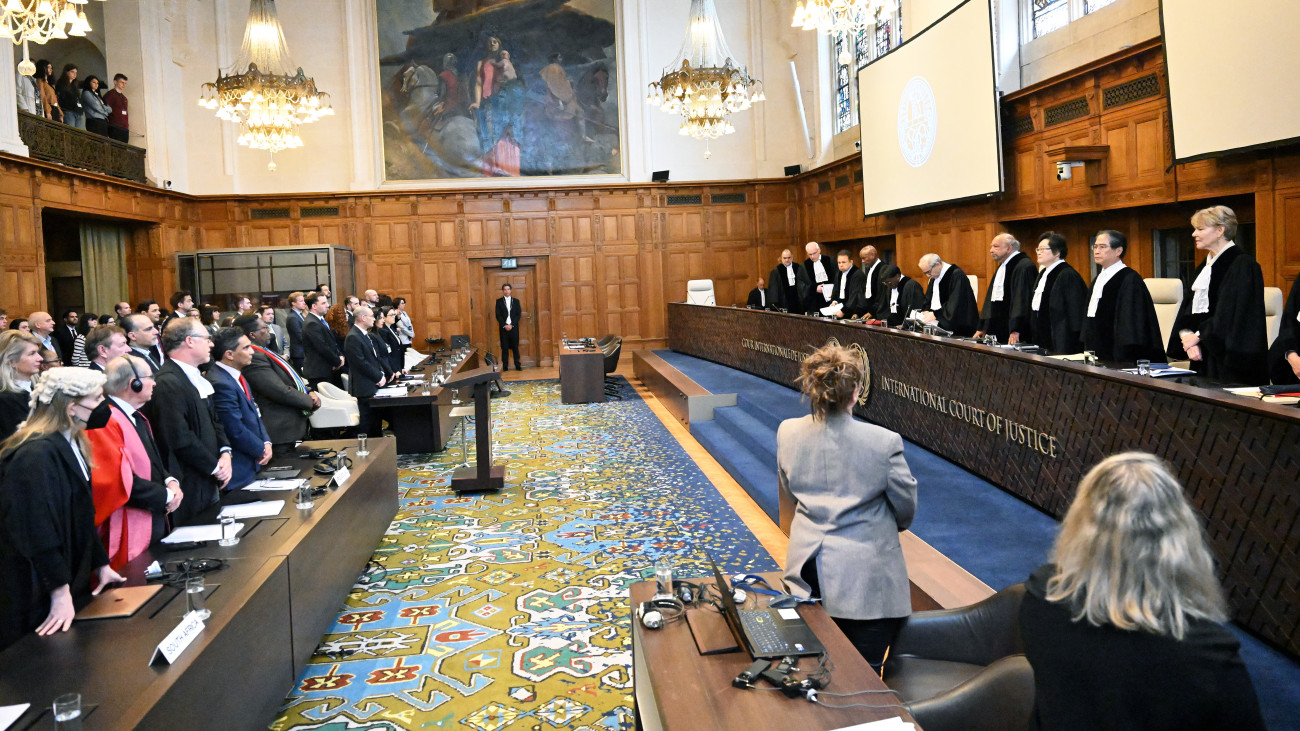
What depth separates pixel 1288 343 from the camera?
4.34m

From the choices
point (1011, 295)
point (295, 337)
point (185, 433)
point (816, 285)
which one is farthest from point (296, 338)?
point (1011, 295)

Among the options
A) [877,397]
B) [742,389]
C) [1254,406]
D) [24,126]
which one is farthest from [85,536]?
[24,126]

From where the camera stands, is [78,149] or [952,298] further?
[78,149]

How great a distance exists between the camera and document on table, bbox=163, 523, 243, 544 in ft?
11.8

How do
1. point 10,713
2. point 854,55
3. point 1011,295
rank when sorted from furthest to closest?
point 854,55
point 1011,295
point 10,713

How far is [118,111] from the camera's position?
533 inches

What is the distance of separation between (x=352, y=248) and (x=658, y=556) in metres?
12.8

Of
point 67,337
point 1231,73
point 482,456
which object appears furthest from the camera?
point 67,337

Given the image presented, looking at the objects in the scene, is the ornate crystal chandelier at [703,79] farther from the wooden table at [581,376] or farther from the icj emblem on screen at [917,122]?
the wooden table at [581,376]

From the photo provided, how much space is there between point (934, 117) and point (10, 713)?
34.3ft

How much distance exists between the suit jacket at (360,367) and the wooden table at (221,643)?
3.56 meters

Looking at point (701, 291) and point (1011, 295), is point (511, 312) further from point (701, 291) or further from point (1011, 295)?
point (1011, 295)

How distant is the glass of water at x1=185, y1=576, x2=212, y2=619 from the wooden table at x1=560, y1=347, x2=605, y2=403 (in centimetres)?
905

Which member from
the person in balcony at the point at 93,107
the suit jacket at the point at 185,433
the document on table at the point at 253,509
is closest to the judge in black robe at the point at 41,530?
the document on table at the point at 253,509
